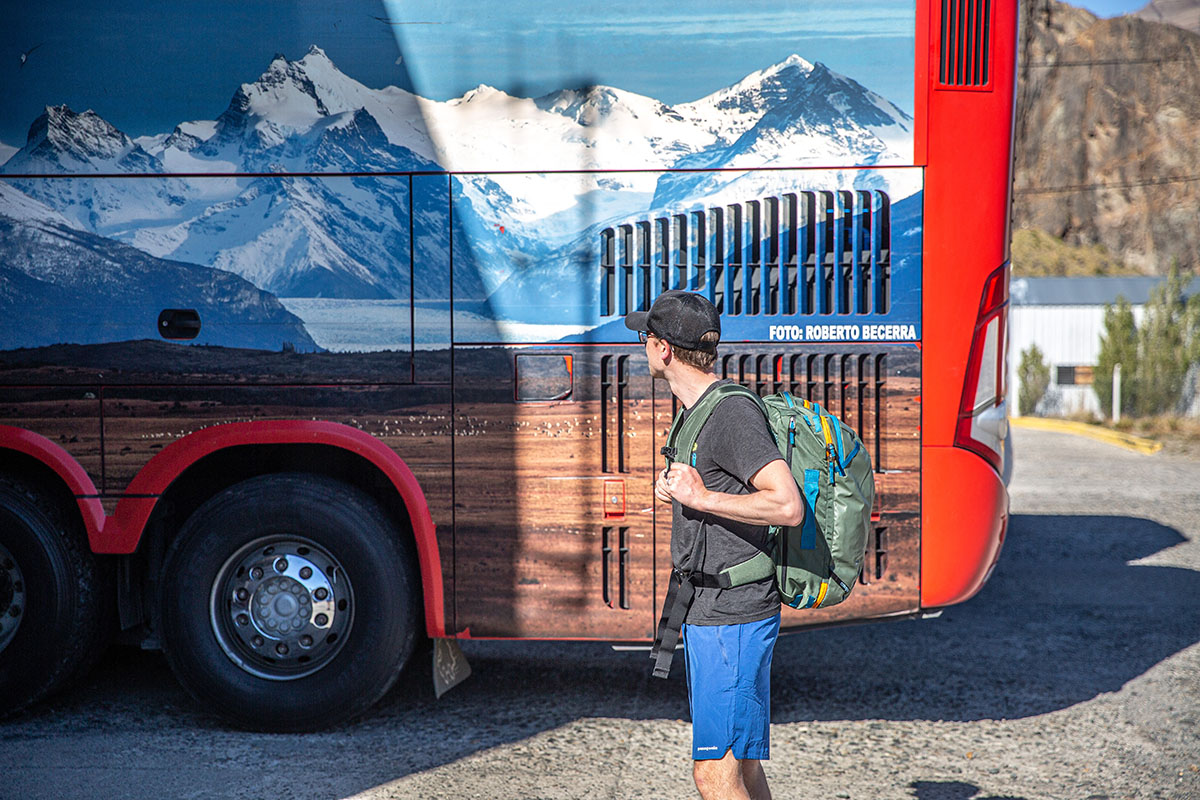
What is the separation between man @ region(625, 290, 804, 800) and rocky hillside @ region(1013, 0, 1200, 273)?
64.1 m

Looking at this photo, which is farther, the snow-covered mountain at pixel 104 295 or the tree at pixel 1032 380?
the tree at pixel 1032 380

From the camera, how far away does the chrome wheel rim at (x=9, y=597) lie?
4828 millimetres

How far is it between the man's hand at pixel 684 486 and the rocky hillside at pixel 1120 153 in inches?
2531

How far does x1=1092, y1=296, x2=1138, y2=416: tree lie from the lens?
1009 inches

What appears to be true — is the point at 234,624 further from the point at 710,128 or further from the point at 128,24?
the point at 710,128

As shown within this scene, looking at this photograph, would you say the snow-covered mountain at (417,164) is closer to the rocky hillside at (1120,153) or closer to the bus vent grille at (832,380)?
→ the bus vent grille at (832,380)

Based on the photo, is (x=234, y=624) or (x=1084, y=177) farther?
(x=1084, y=177)

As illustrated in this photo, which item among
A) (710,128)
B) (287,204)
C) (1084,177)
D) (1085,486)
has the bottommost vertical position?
(1085,486)

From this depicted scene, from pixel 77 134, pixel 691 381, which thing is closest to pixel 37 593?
pixel 77 134

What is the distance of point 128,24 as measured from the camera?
4.74 metres

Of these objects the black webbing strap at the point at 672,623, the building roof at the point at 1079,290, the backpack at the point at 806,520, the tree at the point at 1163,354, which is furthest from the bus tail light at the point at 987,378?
the building roof at the point at 1079,290

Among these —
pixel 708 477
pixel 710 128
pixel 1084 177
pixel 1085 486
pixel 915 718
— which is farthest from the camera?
pixel 1084 177

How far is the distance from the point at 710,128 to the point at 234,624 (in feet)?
9.96

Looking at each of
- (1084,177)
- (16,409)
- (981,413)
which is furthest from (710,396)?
(1084,177)
